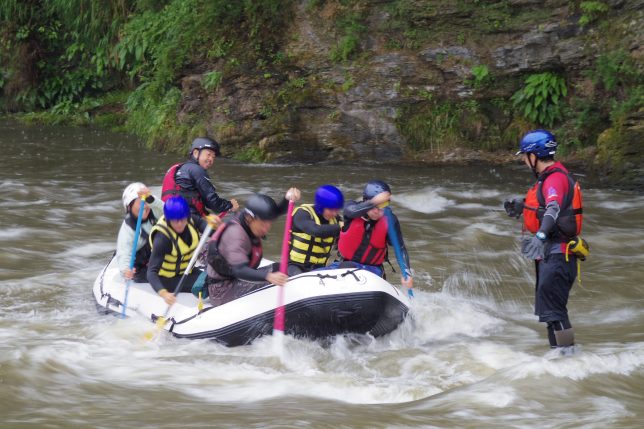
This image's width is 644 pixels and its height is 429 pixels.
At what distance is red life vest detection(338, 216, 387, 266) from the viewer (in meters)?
6.59

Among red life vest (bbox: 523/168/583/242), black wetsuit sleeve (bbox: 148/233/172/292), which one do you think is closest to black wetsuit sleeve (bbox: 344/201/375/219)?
red life vest (bbox: 523/168/583/242)

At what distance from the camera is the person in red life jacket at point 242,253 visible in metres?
6.06

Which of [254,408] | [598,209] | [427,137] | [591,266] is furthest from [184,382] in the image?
[427,137]

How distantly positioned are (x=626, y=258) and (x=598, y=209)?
2.13 meters

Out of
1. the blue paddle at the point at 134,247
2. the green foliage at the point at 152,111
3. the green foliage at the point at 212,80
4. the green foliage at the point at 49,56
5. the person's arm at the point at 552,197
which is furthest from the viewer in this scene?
the green foliage at the point at 49,56

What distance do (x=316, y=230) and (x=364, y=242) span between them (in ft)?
1.26

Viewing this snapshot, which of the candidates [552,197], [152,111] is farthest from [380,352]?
[152,111]

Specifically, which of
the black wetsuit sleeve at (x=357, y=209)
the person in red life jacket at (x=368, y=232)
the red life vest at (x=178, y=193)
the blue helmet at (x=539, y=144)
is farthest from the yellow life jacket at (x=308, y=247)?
the blue helmet at (x=539, y=144)

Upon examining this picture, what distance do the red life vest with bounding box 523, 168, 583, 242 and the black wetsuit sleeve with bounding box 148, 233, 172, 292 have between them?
2769mm

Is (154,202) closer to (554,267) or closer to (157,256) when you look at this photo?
(157,256)

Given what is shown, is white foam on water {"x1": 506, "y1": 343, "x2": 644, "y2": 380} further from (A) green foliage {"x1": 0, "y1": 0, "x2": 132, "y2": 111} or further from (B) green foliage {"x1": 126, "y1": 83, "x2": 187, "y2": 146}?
(A) green foliage {"x1": 0, "y1": 0, "x2": 132, "y2": 111}

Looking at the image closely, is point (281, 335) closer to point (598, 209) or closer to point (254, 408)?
point (254, 408)

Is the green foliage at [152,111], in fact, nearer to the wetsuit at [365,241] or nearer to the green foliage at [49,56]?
the green foliage at [49,56]

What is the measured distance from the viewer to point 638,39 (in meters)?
12.8
